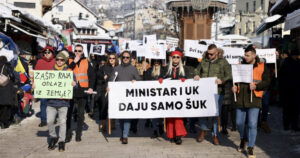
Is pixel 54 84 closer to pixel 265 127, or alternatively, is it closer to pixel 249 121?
pixel 249 121

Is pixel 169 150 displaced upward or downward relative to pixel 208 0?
downward

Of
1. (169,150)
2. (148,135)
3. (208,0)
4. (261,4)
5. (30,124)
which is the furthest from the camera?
(261,4)

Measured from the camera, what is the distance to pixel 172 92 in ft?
29.5

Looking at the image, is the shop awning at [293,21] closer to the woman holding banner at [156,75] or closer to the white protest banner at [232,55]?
the white protest banner at [232,55]

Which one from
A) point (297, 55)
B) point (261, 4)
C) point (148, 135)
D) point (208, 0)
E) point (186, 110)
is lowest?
point (148, 135)

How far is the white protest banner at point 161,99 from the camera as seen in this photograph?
889cm

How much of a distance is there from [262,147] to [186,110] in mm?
1687

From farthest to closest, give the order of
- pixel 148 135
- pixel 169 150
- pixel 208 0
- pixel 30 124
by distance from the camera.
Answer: pixel 208 0
pixel 30 124
pixel 148 135
pixel 169 150

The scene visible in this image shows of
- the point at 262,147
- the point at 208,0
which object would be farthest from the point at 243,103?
the point at 208,0

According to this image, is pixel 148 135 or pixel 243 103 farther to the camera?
pixel 148 135

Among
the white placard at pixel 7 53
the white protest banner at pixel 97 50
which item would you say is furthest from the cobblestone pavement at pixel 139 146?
the white protest banner at pixel 97 50

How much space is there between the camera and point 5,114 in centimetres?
1072

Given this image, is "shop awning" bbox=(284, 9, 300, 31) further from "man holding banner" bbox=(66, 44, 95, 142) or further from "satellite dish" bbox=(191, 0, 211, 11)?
"satellite dish" bbox=(191, 0, 211, 11)

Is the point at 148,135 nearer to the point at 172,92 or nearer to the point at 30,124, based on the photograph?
the point at 172,92
